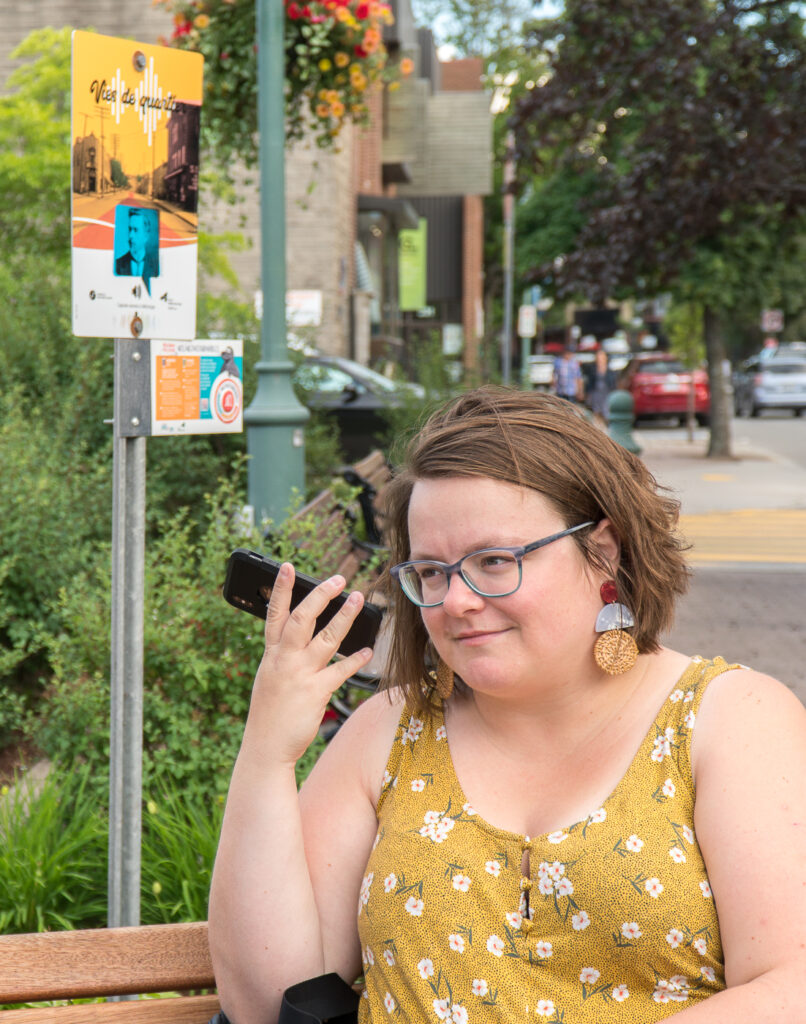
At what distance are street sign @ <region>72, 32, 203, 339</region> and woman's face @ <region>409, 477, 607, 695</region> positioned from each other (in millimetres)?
1177

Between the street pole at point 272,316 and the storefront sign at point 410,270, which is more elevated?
the storefront sign at point 410,270

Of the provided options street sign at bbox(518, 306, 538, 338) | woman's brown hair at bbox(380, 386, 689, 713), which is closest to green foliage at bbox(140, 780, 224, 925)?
woman's brown hair at bbox(380, 386, 689, 713)

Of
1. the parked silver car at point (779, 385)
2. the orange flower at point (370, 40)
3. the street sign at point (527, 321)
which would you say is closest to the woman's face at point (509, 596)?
the orange flower at point (370, 40)

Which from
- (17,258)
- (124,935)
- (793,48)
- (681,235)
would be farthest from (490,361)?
(124,935)

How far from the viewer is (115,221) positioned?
2.59 metres

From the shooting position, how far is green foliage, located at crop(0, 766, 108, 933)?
9.40 ft

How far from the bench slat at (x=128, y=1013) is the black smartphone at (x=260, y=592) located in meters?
0.65

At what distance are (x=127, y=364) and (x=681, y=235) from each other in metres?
10.9

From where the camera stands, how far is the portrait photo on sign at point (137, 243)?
261 centimetres

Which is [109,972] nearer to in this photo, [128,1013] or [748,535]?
[128,1013]

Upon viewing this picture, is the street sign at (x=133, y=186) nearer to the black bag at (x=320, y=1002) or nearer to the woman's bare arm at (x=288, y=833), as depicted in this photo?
the woman's bare arm at (x=288, y=833)

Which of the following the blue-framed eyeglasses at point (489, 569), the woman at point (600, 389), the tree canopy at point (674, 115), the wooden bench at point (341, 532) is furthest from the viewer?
the woman at point (600, 389)

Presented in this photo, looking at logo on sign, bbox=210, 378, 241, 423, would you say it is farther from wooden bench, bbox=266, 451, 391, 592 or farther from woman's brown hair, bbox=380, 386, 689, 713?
woman's brown hair, bbox=380, 386, 689, 713

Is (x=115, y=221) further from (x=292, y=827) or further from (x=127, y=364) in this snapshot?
(x=292, y=827)
